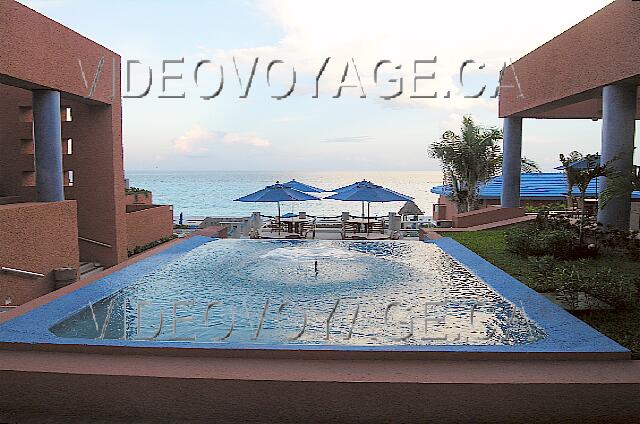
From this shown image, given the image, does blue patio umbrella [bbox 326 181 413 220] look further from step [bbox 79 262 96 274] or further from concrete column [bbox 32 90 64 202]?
concrete column [bbox 32 90 64 202]

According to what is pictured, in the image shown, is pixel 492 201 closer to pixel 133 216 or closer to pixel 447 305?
pixel 133 216

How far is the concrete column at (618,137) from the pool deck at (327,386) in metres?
6.51

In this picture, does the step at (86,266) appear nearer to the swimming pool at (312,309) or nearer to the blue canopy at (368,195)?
the swimming pool at (312,309)

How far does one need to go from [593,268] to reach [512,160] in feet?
28.9

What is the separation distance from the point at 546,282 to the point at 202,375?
19.8ft

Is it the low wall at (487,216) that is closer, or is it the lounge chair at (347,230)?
the low wall at (487,216)

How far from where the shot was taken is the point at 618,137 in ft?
36.8

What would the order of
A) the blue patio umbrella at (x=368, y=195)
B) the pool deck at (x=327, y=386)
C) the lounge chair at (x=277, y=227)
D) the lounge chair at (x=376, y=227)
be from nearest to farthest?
the pool deck at (x=327, y=386) → the blue patio umbrella at (x=368, y=195) → the lounge chair at (x=277, y=227) → the lounge chair at (x=376, y=227)

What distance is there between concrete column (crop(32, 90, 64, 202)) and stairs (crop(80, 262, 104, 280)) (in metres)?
2.78

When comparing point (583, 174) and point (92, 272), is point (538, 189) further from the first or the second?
point (92, 272)

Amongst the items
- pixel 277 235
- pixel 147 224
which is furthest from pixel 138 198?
pixel 277 235

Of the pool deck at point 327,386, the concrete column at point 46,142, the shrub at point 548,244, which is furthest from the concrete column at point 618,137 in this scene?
the concrete column at point 46,142

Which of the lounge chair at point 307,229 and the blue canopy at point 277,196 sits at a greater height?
the blue canopy at point 277,196

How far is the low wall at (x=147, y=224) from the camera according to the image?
55.3 feet
